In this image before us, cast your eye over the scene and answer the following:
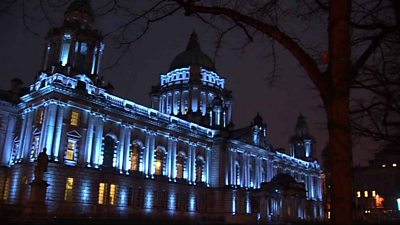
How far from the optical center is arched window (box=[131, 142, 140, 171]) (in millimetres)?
57438

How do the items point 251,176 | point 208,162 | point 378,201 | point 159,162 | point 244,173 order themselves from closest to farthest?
point 159,162 < point 208,162 < point 244,173 < point 251,176 < point 378,201

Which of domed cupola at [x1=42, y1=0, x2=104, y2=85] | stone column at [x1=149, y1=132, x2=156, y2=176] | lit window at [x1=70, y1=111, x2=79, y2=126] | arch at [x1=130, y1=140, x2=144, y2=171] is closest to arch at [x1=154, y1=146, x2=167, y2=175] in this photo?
stone column at [x1=149, y1=132, x2=156, y2=176]

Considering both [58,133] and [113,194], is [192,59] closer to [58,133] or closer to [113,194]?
[113,194]

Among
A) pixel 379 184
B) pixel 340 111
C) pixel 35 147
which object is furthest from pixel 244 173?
pixel 340 111

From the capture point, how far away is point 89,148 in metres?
50.0

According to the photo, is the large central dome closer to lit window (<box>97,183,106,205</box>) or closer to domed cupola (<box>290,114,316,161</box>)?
domed cupola (<box>290,114,316,161</box>)

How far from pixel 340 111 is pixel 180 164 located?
58836 millimetres

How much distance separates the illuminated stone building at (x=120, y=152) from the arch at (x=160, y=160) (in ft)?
0.53

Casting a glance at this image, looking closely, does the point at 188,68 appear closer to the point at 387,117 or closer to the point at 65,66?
the point at 65,66

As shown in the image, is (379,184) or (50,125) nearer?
(50,125)

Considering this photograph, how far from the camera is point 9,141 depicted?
52.8 m

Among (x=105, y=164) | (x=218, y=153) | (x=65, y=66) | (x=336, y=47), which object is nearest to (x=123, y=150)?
(x=105, y=164)

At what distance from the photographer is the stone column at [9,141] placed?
52.1 metres

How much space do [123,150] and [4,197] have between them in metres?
16.5
